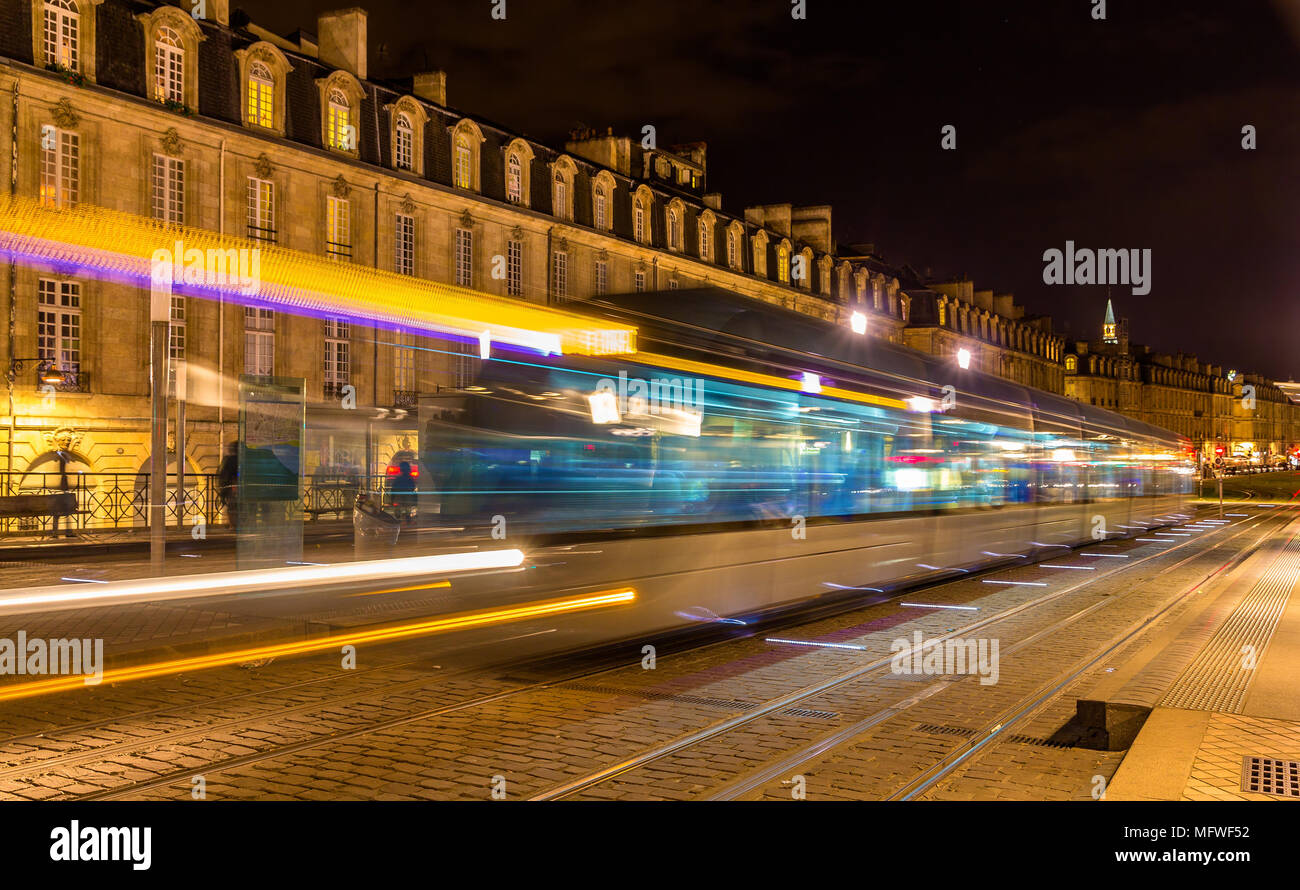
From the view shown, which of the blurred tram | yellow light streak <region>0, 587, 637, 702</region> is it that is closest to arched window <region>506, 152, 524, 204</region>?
the blurred tram

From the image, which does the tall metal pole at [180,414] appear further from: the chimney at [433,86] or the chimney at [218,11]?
the chimney at [433,86]

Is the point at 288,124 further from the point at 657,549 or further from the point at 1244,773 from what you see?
the point at 1244,773

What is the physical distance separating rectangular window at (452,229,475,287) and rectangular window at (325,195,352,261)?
4.83 meters

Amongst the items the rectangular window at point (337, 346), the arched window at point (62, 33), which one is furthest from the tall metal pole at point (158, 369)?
the arched window at point (62, 33)

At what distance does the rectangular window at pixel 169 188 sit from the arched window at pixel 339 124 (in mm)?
5557

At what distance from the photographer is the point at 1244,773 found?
646cm

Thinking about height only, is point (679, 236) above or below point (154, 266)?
above

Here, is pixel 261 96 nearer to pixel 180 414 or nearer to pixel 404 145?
pixel 404 145

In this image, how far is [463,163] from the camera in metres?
43.4

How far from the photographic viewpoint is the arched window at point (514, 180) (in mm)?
45531

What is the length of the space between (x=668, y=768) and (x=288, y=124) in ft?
112

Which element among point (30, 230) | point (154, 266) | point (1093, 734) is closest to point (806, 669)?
point (1093, 734)

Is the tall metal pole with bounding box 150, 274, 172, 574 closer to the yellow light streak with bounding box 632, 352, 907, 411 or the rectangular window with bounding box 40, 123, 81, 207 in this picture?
the yellow light streak with bounding box 632, 352, 907, 411

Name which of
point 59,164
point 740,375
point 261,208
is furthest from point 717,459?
point 261,208
